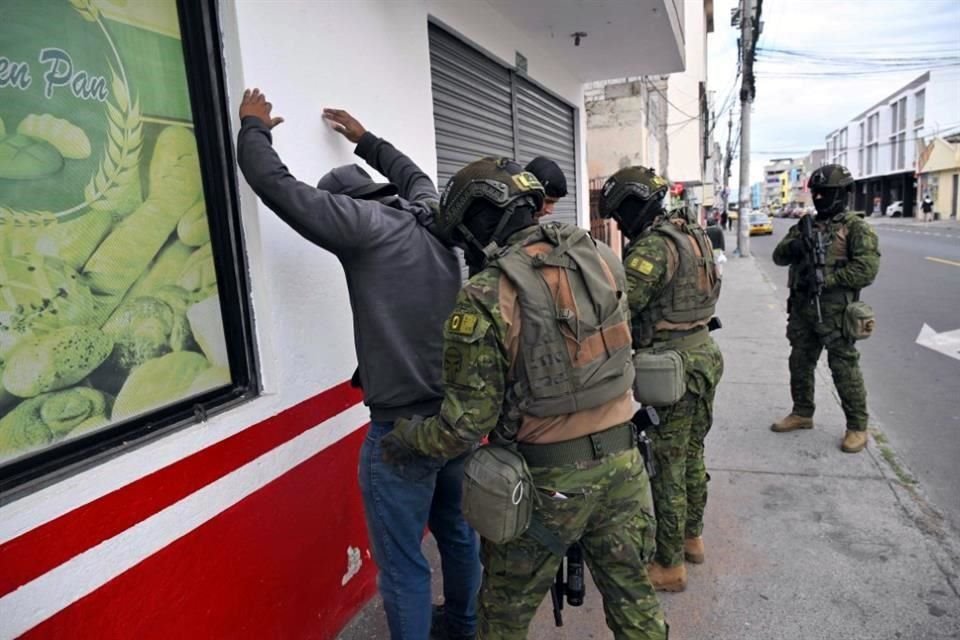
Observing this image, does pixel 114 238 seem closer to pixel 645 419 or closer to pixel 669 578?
pixel 645 419

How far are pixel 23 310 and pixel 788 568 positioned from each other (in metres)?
3.27

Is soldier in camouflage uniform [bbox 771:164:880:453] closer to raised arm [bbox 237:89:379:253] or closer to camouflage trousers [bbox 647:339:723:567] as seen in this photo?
camouflage trousers [bbox 647:339:723:567]

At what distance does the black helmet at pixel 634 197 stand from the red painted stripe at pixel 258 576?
1.55 m

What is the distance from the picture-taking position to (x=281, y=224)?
91.4 inches

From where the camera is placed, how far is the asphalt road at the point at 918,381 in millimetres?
4188

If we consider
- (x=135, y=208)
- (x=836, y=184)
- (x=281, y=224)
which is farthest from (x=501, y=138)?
(x=135, y=208)

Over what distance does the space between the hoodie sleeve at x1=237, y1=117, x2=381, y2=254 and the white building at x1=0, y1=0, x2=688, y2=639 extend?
26 centimetres

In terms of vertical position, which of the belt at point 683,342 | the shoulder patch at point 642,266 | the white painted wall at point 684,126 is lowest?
the belt at point 683,342

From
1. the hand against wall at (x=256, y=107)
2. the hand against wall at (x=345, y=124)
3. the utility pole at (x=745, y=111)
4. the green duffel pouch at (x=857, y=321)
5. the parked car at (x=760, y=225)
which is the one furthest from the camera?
the parked car at (x=760, y=225)

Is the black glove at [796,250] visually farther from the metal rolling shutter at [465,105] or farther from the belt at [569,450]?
the belt at [569,450]

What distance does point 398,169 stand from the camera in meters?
2.58

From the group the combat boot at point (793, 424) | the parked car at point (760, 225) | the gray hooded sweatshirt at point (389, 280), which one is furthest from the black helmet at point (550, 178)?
the parked car at point (760, 225)

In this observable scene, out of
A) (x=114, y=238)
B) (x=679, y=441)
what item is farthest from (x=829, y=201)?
(x=114, y=238)

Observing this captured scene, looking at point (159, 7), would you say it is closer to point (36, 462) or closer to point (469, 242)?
point (469, 242)
